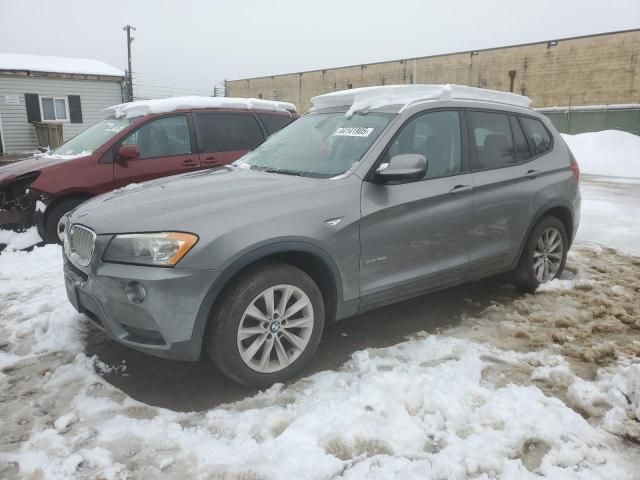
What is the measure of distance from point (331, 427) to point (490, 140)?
9.21 ft

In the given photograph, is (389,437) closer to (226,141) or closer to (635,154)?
(226,141)

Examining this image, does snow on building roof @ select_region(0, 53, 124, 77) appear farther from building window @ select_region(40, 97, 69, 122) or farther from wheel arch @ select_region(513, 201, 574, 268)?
wheel arch @ select_region(513, 201, 574, 268)

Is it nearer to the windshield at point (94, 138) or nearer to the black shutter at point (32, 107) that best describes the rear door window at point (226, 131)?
the windshield at point (94, 138)

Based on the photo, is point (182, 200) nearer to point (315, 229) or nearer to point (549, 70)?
point (315, 229)

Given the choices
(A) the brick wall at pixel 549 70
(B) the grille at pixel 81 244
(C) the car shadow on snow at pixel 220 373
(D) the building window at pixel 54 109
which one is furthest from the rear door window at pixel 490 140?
(A) the brick wall at pixel 549 70

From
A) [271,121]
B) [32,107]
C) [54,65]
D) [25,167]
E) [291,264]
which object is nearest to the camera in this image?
[291,264]

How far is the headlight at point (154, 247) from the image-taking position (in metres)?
2.65

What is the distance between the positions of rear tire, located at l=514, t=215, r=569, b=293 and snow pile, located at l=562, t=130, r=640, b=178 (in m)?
12.3

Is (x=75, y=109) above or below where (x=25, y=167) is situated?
above

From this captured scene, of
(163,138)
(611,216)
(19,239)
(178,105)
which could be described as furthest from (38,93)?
(611,216)

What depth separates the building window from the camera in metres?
20.3

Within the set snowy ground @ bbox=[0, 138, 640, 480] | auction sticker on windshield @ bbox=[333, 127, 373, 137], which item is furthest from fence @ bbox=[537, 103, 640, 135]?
snowy ground @ bbox=[0, 138, 640, 480]

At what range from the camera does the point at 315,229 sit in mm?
3000

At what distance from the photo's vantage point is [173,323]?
2.65m
